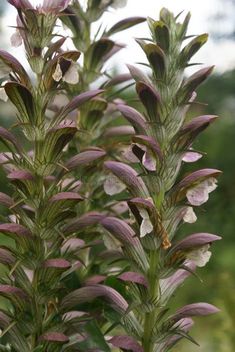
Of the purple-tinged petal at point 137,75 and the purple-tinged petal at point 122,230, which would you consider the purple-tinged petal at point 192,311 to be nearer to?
the purple-tinged petal at point 122,230

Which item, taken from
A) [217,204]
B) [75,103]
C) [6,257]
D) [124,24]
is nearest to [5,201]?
[6,257]

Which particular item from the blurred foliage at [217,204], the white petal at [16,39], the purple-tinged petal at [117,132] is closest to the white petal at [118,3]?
the purple-tinged petal at [117,132]

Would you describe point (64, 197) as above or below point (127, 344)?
above

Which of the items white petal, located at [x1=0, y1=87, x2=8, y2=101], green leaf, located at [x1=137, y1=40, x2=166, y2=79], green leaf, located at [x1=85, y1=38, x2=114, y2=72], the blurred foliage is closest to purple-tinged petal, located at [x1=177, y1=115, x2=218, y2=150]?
green leaf, located at [x1=137, y1=40, x2=166, y2=79]

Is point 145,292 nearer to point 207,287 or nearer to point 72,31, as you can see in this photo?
point 72,31

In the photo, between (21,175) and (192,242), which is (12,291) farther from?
(192,242)

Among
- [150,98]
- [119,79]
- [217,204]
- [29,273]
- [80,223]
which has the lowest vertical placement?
[217,204]
